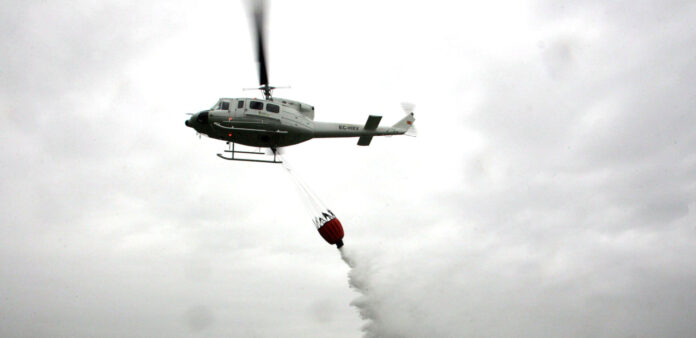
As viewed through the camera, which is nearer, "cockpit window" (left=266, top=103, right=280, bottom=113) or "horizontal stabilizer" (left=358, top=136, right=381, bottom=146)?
"cockpit window" (left=266, top=103, right=280, bottom=113)

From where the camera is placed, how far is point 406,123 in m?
34.9

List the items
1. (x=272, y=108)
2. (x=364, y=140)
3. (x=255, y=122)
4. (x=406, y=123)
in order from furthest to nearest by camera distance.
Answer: (x=406, y=123) → (x=364, y=140) → (x=272, y=108) → (x=255, y=122)

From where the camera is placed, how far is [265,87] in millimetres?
32281

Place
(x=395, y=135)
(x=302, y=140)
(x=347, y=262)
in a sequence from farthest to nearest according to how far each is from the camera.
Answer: (x=347, y=262)
(x=395, y=135)
(x=302, y=140)

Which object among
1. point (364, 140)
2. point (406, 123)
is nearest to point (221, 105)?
point (364, 140)

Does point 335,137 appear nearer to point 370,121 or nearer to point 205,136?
point 370,121

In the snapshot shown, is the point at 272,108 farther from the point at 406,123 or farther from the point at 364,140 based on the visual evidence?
the point at 406,123

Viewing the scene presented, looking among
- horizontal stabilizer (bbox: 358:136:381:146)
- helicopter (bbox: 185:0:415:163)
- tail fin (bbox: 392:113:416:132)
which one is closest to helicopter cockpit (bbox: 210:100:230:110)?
helicopter (bbox: 185:0:415:163)

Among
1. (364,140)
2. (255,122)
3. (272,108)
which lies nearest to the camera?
(255,122)

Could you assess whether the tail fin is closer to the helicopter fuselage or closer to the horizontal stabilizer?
the horizontal stabilizer

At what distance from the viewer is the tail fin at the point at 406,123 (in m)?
34.8

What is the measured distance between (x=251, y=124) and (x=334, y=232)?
732 cm

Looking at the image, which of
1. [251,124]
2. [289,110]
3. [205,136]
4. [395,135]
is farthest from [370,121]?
[205,136]

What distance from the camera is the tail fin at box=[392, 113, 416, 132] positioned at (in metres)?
34.8
